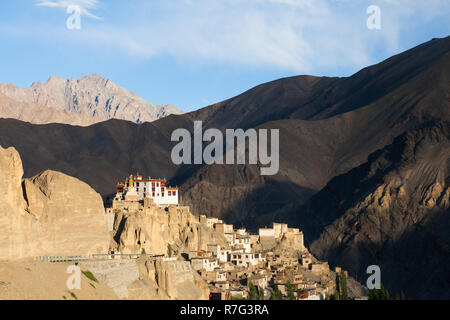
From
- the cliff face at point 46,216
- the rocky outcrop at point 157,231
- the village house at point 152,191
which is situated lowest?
the cliff face at point 46,216

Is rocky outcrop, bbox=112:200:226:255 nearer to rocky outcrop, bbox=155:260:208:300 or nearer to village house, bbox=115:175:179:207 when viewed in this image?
village house, bbox=115:175:179:207

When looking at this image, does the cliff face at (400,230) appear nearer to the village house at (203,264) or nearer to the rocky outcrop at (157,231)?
the rocky outcrop at (157,231)

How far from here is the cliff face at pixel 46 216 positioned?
70.6m

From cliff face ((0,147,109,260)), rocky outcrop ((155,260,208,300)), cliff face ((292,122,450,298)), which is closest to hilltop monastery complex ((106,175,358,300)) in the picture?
rocky outcrop ((155,260,208,300))

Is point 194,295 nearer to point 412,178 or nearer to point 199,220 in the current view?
point 199,220

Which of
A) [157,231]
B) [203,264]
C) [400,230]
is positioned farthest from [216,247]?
[400,230]

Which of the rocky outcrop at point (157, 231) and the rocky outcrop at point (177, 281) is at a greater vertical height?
the rocky outcrop at point (157, 231)

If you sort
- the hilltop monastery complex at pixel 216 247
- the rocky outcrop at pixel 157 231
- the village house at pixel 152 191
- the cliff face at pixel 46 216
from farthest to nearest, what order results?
the village house at pixel 152 191 → the hilltop monastery complex at pixel 216 247 → the rocky outcrop at pixel 157 231 → the cliff face at pixel 46 216

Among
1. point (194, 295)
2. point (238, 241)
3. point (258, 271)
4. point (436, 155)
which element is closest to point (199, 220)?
point (238, 241)

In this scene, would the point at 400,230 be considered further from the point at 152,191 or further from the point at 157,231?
the point at 157,231

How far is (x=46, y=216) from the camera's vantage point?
7600 centimetres

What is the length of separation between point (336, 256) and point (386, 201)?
18570 millimetres

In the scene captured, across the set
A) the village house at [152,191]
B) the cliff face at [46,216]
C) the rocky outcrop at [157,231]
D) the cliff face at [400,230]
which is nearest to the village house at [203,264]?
the rocky outcrop at [157,231]
